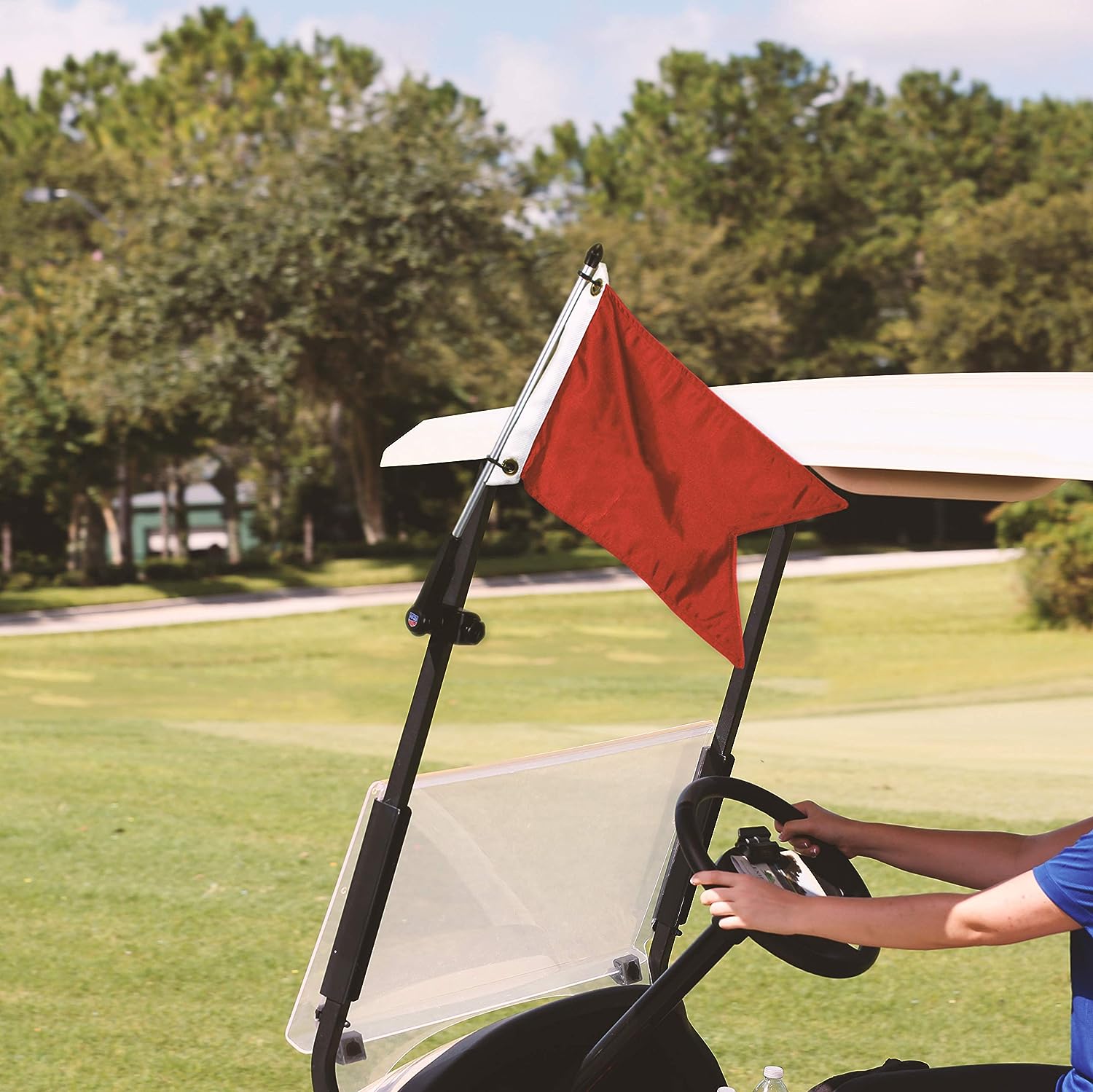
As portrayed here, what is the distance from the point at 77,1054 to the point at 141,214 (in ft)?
87.6

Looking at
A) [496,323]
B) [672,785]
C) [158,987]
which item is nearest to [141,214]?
[496,323]

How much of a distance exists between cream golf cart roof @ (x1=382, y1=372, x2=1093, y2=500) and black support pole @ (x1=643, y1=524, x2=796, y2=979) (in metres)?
0.48

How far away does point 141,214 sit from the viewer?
28.8 meters

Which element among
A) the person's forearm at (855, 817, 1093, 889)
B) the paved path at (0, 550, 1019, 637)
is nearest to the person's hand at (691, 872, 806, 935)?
the person's forearm at (855, 817, 1093, 889)

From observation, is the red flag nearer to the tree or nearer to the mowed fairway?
the mowed fairway

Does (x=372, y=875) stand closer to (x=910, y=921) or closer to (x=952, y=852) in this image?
(x=910, y=921)

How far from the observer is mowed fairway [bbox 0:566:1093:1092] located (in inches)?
176

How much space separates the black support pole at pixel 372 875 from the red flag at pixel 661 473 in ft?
0.53

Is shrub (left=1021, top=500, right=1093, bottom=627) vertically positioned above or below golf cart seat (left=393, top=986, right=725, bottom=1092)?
below

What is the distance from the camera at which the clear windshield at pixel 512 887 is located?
254cm

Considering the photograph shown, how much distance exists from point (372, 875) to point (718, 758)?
941 mm

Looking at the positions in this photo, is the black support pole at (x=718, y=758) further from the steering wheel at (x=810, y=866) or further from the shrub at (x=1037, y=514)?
the shrub at (x=1037, y=514)

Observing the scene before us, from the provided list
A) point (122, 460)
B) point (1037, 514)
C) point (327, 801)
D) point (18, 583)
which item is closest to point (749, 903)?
point (327, 801)

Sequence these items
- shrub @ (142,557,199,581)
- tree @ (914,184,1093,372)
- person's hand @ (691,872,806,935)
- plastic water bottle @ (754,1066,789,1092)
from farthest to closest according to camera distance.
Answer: tree @ (914,184,1093,372) < shrub @ (142,557,199,581) < plastic water bottle @ (754,1066,789,1092) < person's hand @ (691,872,806,935)
